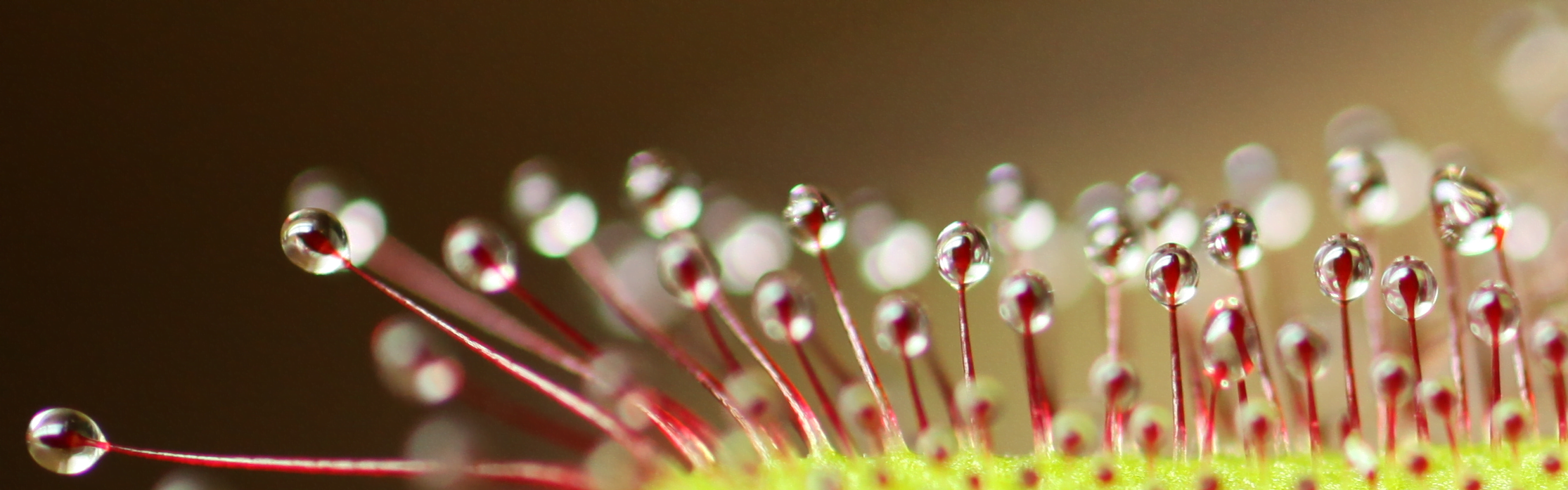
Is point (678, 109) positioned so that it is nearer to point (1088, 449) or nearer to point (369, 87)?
point (369, 87)

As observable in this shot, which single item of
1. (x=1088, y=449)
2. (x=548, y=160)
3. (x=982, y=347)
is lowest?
(x=1088, y=449)

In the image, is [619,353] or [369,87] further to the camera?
[369,87]

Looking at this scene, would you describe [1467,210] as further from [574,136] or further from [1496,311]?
[574,136]

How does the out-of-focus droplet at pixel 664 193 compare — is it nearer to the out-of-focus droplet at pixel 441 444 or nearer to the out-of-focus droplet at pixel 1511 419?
the out-of-focus droplet at pixel 441 444

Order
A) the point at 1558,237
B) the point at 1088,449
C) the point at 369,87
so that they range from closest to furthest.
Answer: the point at 1088,449 < the point at 1558,237 < the point at 369,87

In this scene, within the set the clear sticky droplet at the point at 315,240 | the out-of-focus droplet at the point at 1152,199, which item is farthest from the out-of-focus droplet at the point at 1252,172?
the clear sticky droplet at the point at 315,240

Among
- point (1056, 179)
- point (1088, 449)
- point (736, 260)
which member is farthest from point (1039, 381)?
point (1056, 179)

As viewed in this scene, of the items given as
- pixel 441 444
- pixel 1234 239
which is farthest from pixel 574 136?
pixel 1234 239
